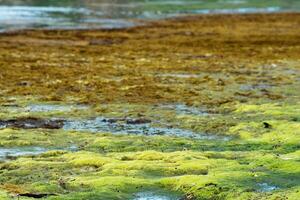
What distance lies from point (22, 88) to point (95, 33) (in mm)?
28609

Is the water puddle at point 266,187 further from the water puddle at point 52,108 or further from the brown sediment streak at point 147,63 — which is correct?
the brown sediment streak at point 147,63

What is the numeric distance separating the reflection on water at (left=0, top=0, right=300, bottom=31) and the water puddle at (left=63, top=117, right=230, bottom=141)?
116 feet

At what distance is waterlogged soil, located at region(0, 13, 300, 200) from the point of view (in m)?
15.5

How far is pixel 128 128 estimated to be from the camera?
22328 millimetres

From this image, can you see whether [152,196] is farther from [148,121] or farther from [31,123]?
[31,123]

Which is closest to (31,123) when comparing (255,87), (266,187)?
(266,187)

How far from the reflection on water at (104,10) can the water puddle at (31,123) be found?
34.9 metres

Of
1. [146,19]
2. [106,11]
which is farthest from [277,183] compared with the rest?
[106,11]

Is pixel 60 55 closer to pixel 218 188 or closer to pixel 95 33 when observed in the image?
pixel 95 33

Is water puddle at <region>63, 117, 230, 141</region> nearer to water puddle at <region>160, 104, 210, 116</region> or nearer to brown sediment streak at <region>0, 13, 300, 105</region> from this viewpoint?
water puddle at <region>160, 104, 210, 116</region>

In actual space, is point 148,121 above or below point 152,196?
below

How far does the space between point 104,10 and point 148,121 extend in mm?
64478

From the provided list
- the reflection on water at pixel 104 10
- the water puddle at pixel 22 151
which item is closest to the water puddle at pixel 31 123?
the water puddle at pixel 22 151

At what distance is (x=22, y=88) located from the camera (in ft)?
97.0
